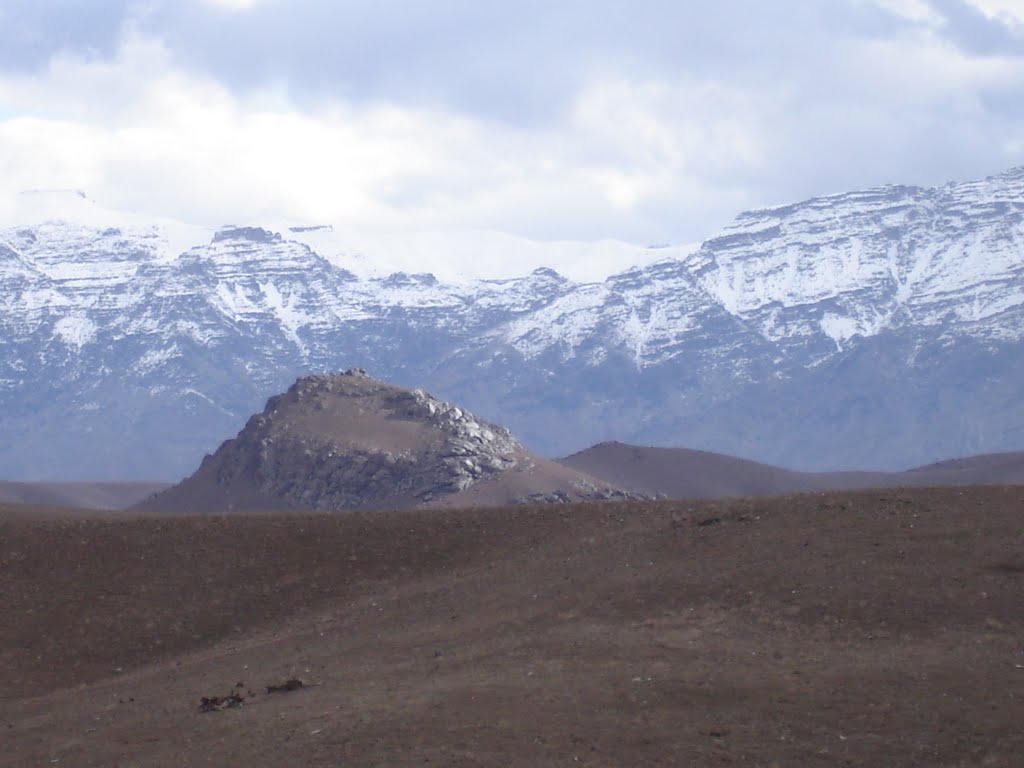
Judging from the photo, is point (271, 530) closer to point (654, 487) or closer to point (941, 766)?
point (941, 766)

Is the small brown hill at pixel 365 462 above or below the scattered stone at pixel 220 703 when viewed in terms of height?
above

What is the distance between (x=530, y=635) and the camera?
4025 centimetres

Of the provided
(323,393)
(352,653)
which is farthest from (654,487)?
(352,653)

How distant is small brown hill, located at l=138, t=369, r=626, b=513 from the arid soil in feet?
304

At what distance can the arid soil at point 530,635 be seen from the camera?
105 feet

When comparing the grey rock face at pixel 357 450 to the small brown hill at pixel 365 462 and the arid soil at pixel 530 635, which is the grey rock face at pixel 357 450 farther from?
the arid soil at pixel 530 635

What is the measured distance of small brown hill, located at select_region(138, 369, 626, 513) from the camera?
154m

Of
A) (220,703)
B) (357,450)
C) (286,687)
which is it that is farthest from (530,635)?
(357,450)

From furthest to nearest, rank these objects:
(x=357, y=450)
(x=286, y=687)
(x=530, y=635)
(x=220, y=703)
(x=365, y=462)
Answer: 1. (x=357, y=450)
2. (x=365, y=462)
3. (x=530, y=635)
4. (x=286, y=687)
5. (x=220, y=703)

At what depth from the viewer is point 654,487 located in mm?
195875

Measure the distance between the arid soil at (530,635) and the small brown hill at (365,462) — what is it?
9263cm

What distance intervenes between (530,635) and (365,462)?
11927 cm

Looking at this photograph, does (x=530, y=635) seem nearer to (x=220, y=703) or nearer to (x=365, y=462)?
(x=220, y=703)

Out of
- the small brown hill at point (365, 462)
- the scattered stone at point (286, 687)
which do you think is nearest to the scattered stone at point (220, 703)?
the scattered stone at point (286, 687)
